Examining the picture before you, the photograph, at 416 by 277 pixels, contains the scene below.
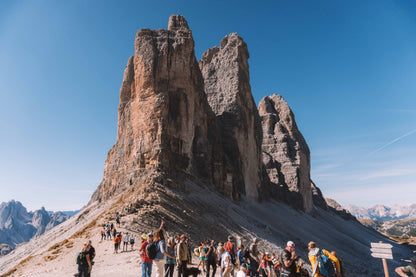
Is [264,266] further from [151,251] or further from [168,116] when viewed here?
[168,116]

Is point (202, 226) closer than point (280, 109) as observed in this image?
Yes

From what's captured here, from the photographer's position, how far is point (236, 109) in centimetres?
6794

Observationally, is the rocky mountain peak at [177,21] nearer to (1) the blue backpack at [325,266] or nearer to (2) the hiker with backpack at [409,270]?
(1) the blue backpack at [325,266]

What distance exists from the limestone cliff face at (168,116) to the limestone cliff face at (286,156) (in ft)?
137

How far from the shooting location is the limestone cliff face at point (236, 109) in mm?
63531

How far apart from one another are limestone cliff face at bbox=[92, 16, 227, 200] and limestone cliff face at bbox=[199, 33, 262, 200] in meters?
10.8

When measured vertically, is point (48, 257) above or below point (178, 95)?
below

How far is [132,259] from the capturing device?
676 inches

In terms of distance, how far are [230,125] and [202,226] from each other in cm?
3874

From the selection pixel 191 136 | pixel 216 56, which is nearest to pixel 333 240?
pixel 191 136

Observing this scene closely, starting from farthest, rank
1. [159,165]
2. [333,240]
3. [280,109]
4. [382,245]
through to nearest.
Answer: [280,109]
[333,240]
[159,165]
[382,245]

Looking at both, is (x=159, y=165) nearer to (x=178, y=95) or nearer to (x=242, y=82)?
(x=178, y=95)

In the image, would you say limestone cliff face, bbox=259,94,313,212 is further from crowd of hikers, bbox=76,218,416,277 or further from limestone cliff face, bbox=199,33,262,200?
crowd of hikers, bbox=76,218,416,277

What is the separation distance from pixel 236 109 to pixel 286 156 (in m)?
35.8
